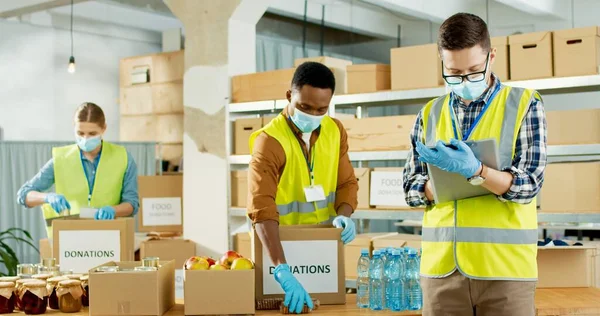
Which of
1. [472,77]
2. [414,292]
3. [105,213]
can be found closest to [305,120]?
[414,292]

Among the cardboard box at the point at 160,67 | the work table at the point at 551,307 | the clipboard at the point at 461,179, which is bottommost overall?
the work table at the point at 551,307

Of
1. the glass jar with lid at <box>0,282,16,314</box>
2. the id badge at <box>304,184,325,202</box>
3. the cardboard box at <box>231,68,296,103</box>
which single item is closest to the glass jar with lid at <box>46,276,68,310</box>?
the glass jar with lid at <box>0,282,16,314</box>

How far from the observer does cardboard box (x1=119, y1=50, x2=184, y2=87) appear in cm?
850

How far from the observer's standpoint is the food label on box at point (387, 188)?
5062 mm

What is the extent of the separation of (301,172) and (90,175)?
1810 millimetres

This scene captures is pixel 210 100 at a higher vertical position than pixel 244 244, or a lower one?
higher

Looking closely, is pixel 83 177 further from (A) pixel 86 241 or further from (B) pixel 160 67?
(B) pixel 160 67

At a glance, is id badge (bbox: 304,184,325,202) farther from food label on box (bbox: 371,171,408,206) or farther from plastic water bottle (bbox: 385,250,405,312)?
food label on box (bbox: 371,171,408,206)

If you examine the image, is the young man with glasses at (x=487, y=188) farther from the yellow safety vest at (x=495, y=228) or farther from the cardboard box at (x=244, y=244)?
the cardboard box at (x=244, y=244)

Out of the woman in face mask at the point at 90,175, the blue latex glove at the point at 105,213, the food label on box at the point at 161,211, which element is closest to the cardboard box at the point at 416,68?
the woman in face mask at the point at 90,175

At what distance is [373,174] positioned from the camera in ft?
16.9

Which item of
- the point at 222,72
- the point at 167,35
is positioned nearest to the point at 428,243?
the point at 222,72

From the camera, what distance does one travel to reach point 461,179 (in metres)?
2.13

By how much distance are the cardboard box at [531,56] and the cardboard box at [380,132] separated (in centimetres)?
73
